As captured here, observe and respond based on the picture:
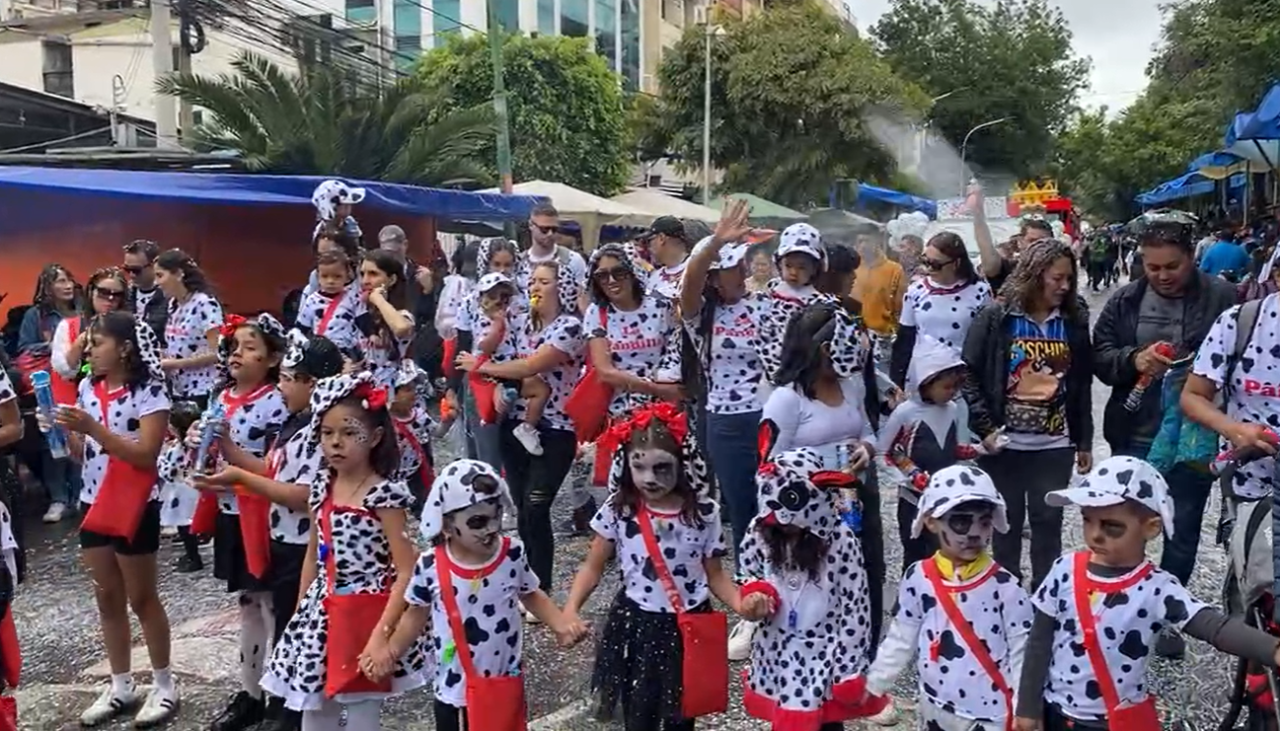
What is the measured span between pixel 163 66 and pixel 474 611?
669 inches

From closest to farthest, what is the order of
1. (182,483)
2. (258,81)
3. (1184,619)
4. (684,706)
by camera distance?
(1184,619)
(684,706)
(182,483)
(258,81)

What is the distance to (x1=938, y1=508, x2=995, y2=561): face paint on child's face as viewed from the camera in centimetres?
351

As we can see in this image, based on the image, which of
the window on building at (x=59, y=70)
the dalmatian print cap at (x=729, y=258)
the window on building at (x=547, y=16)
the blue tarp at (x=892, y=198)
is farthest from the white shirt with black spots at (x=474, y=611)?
the window on building at (x=547, y=16)

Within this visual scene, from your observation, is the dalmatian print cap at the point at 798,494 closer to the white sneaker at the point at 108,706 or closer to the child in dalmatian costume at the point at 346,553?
the child in dalmatian costume at the point at 346,553

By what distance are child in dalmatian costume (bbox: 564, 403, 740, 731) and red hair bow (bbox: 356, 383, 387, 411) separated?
31.2 inches

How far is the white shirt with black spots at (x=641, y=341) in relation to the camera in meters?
6.02

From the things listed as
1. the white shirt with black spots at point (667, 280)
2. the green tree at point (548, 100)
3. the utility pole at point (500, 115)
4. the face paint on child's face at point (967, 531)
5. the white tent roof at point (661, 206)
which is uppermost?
the green tree at point (548, 100)

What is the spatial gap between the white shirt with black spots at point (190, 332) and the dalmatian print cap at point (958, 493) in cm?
506

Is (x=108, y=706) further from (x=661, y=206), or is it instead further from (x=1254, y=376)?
(x=661, y=206)

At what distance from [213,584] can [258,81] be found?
12.1m

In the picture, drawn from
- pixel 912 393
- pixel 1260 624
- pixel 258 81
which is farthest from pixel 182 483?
pixel 258 81

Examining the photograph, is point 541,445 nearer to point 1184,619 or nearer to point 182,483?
point 182,483

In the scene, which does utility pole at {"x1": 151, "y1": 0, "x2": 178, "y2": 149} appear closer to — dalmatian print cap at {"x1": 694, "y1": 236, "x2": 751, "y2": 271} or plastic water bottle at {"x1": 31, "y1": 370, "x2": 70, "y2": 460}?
plastic water bottle at {"x1": 31, "y1": 370, "x2": 70, "y2": 460}

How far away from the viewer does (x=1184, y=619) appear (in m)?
3.24
